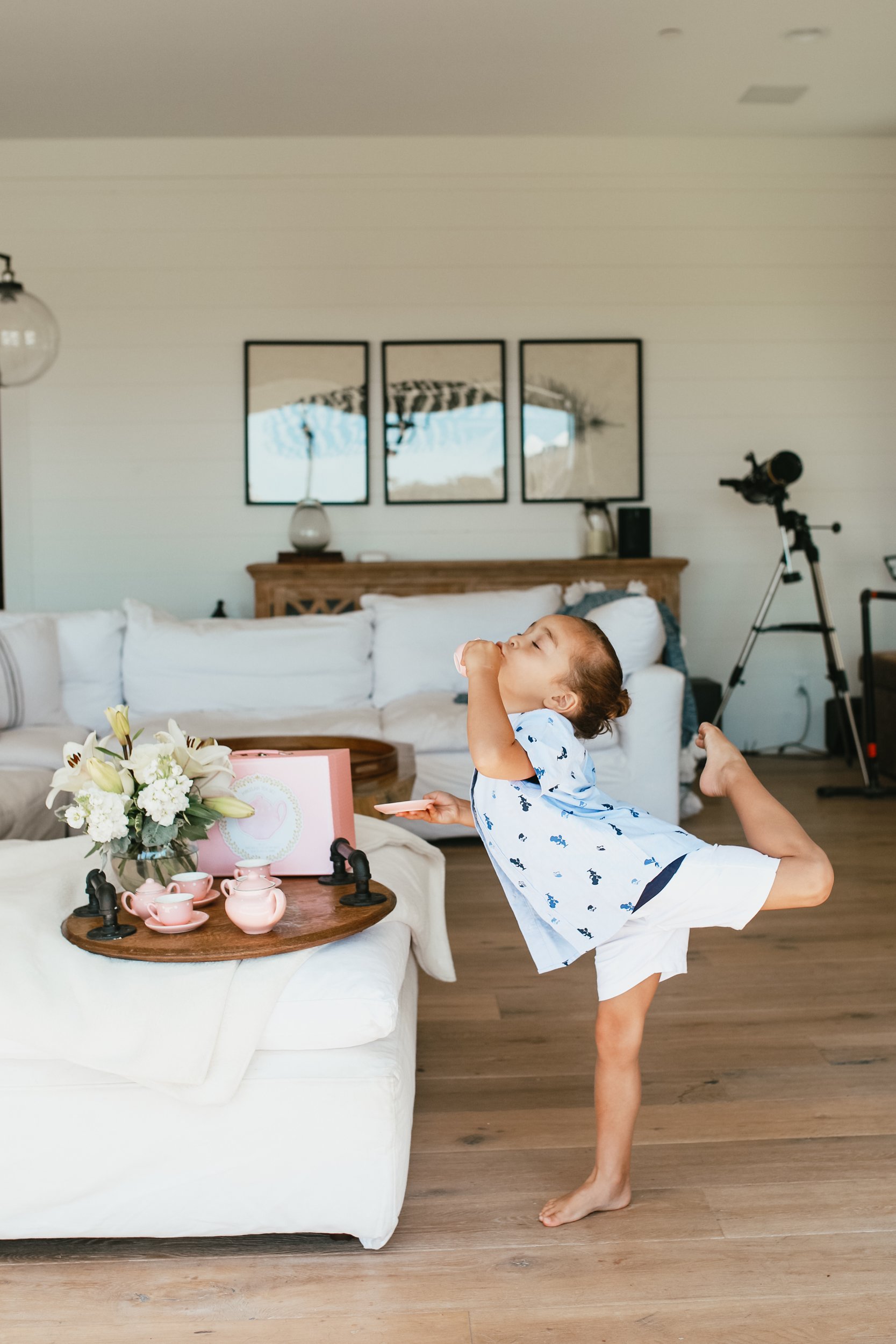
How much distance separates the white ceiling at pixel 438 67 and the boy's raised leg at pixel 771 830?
3619 millimetres

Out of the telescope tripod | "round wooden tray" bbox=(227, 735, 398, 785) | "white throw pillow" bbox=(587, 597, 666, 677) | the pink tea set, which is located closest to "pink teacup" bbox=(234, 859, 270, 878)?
the pink tea set

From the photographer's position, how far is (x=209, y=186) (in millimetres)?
5633

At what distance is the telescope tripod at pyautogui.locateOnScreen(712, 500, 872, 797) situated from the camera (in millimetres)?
5148

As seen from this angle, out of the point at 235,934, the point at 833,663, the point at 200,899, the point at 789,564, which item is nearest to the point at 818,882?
the point at 235,934

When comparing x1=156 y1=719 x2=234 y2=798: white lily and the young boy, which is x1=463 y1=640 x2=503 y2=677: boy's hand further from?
x1=156 y1=719 x2=234 y2=798: white lily

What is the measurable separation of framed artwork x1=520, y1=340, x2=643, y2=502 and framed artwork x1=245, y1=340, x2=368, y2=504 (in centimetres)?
86

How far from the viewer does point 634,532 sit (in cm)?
553

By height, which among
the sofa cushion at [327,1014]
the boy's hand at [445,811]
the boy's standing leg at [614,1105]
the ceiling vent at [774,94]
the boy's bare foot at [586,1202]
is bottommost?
the boy's bare foot at [586,1202]

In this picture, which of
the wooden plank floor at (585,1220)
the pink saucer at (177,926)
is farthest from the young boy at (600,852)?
the pink saucer at (177,926)

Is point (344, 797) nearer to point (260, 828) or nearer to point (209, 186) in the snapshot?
point (260, 828)

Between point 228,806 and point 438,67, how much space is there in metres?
4.09

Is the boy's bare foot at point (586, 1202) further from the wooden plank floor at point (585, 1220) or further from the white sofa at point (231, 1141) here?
the white sofa at point (231, 1141)

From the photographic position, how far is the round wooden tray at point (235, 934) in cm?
157

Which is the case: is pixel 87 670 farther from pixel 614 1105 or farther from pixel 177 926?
pixel 614 1105
